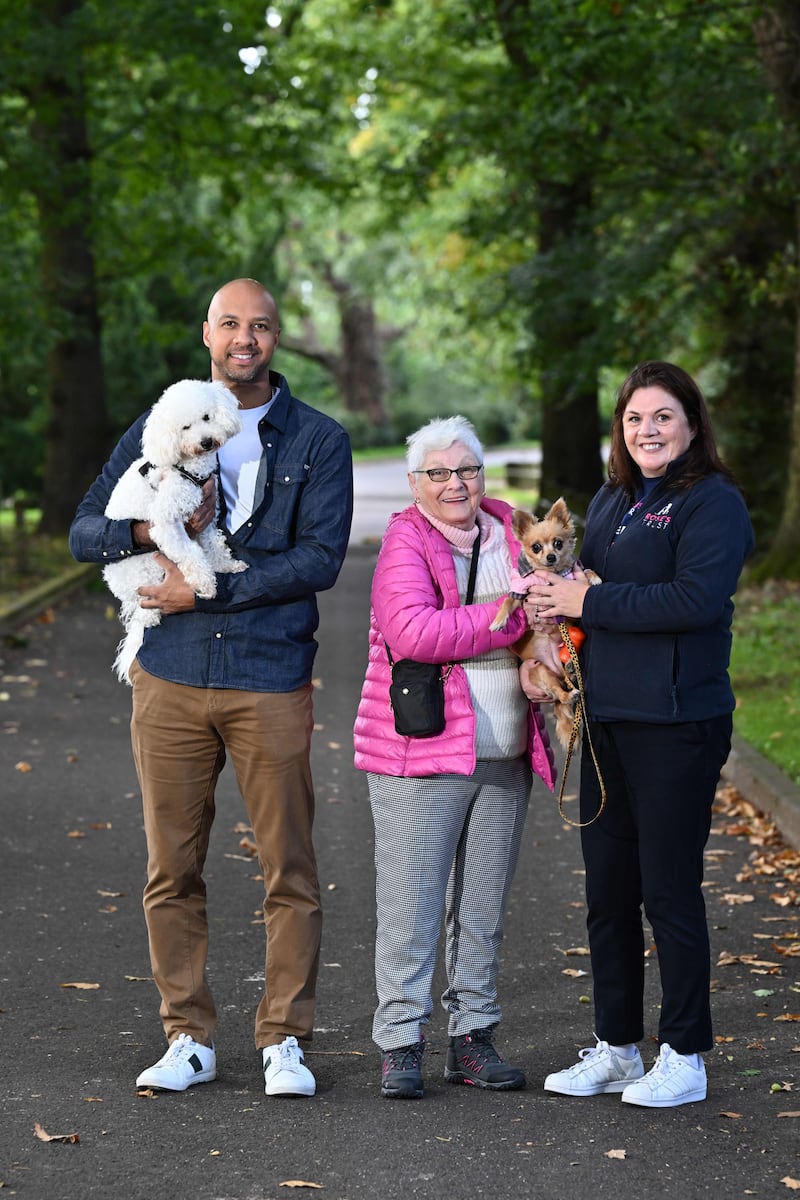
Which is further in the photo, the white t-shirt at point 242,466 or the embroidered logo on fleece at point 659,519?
the white t-shirt at point 242,466

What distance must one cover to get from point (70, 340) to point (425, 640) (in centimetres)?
2134

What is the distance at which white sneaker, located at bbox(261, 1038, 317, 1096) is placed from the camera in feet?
16.6

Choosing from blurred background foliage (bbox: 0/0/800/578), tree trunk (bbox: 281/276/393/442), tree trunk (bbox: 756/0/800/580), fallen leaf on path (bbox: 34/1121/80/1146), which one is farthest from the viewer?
tree trunk (bbox: 281/276/393/442)

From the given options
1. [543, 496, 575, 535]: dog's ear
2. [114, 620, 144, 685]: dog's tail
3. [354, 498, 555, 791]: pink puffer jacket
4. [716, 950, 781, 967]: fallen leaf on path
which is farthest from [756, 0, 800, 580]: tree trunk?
[114, 620, 144, 685]: dog's tail

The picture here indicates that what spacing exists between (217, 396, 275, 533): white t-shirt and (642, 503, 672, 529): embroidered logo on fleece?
1.20 meters

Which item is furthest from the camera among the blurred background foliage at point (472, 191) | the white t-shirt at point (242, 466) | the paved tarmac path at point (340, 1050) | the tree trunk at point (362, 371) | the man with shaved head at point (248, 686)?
the tree trunk at point (362, 371)

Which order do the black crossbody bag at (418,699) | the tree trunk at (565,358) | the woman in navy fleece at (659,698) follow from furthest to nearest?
1. the tree trunk at (565,358)
2. the black crossbody bag at (418,699)
3. the woman in navy fleece at (659,698)

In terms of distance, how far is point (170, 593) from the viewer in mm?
5082

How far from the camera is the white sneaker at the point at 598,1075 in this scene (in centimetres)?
514

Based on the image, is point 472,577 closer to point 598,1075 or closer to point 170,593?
point 170,593

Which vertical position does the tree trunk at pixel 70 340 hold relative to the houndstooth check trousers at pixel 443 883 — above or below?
above

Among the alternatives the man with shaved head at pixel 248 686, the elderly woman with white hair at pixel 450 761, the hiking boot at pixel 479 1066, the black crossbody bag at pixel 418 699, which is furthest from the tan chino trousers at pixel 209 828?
the hiking boot at pixel 479 1066

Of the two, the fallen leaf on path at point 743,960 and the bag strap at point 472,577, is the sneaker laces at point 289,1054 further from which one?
the fallen leaf on path at point 743,960

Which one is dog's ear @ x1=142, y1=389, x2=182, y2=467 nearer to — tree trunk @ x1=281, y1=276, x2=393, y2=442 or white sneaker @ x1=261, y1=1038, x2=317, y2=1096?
white sneaker @ x1=261, y1=1038, x2=317, y2=1096
